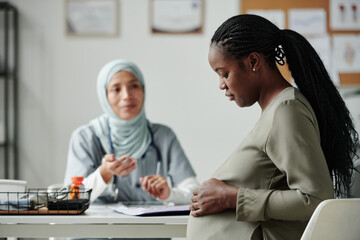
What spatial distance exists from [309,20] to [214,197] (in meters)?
2.98

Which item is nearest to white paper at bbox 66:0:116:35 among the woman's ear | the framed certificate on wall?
the framed certificate on wall

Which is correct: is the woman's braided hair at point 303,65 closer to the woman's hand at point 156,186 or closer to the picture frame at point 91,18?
the woman's hand at point 156,186

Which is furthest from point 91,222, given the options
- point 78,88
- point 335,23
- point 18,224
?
point 335,23

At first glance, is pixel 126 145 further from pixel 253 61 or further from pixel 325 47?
pixel 325 47

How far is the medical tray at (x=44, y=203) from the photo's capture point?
5.64 ft

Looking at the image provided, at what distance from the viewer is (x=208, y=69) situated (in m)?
3.94

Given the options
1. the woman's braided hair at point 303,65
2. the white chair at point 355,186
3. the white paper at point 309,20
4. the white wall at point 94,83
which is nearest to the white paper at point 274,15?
the white paper at point 309,20

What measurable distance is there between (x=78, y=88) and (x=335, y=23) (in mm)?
2033

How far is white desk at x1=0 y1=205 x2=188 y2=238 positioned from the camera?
1.69 metres

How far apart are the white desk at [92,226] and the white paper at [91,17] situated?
8.02ft

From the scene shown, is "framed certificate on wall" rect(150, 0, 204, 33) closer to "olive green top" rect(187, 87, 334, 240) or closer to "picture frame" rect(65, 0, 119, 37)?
"picture frame" rect(65, 0, 119, 37)

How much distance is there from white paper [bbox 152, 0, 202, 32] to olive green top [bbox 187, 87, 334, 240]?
2738 mm

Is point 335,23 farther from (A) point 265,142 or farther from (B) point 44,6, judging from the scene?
(A) point 265,142

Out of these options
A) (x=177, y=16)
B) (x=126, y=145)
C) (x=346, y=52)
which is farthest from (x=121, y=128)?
(x=346, y=52)
